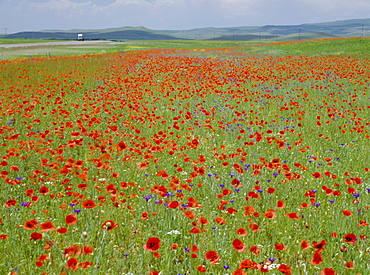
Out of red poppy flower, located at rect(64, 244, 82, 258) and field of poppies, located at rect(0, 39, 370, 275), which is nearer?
red poppy flower, located at rect(64, 244, 82, 258)

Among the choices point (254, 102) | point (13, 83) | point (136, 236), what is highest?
point (13, 83)

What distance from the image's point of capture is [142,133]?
7078mm

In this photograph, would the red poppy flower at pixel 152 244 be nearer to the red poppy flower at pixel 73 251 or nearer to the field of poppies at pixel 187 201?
the field of poppies at pixel 187 201

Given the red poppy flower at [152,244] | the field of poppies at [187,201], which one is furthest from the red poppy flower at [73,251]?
the red poppy flower at [152,244]

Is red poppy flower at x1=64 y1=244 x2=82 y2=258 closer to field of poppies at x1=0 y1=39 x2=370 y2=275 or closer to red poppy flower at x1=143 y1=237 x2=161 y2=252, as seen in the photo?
field of poppies at x1=0 y1=39 x2=370 y2=275

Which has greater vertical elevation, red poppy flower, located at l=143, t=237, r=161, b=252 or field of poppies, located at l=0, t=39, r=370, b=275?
red poppy flower, located at l=143, t=237, r=161, b=252

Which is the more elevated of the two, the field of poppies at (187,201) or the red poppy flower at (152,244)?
the red poppy flower at (152,244)

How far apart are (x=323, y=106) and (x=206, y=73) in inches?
330

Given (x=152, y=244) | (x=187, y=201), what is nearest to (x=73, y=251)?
(x=152, y=244)

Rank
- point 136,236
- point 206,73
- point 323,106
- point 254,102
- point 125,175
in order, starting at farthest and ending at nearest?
point 206,73
point 254,102
point 323,106
point 125,175
point 136,236

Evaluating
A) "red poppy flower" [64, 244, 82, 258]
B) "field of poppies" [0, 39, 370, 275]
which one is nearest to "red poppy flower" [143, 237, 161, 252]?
"field of poppies" [0, 39, 370, 275]

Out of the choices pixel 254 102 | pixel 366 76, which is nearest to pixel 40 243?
pixel 254 102

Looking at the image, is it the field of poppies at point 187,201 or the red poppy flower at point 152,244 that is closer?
the red poppy flower at point 152,244

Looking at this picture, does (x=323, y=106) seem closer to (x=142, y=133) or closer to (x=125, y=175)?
(x=142, y=133)
